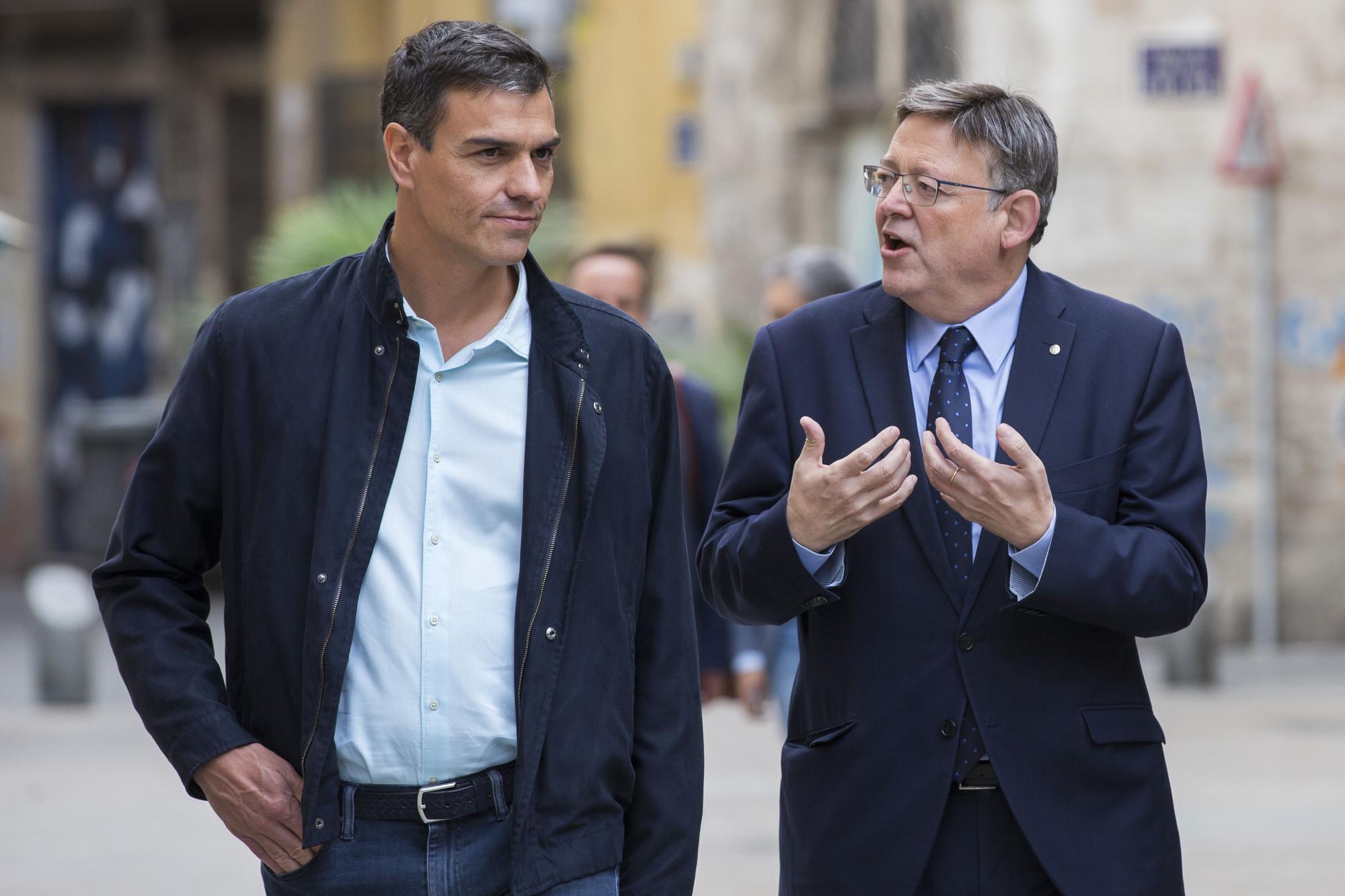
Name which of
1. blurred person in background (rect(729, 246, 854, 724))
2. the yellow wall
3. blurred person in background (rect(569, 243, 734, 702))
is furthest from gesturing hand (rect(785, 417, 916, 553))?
the yellow wall

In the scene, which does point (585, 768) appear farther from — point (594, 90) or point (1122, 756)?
point (594, 90)

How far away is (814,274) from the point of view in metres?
7.06

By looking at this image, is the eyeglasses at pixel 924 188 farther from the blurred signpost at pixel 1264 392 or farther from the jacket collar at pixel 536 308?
the blurred signpost at pixel 1264 392

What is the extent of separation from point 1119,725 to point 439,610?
115 cm

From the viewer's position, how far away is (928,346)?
373 cm

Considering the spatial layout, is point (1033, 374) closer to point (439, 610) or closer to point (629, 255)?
point (439, 610)

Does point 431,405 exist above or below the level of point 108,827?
above

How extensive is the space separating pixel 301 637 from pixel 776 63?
1300 centimetres

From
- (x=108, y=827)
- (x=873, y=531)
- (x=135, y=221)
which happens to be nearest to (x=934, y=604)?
(x=873, y=531)

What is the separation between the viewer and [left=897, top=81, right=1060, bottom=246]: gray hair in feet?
12.0

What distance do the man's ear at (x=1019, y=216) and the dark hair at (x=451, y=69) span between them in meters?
0.84

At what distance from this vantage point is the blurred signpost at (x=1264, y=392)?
12.8 metres

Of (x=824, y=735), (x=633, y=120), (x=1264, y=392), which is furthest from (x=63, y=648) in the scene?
(x=824, y=735)

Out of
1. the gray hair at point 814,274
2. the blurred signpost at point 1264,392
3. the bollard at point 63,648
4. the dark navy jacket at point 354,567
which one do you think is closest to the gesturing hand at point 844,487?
the dark navy jacket at point 354,567
